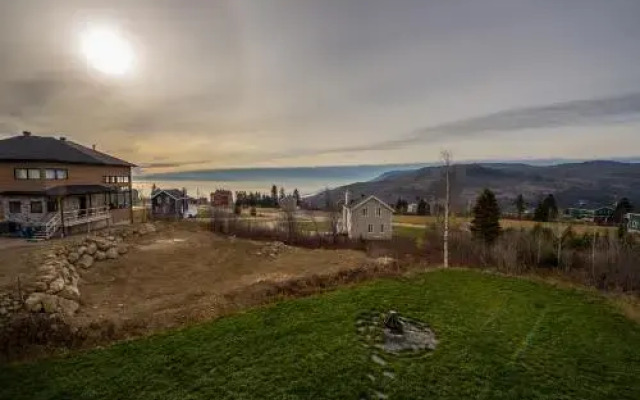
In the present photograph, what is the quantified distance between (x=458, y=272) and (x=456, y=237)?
2527 cm

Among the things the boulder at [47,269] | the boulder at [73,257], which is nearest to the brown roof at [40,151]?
the boulder at [73,257]

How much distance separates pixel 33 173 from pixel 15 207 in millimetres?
2573

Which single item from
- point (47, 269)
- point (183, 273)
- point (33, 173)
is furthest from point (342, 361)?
point (33, 173)

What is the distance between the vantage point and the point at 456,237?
42.3 m

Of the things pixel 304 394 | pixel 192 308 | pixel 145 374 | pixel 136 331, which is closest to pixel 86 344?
pixel 136 331

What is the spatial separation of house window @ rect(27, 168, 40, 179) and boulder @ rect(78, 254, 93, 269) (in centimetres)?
784

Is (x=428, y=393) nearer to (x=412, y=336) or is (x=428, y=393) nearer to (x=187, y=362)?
(x=412, y=336)

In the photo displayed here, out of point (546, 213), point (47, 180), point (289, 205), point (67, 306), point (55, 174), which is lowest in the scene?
point (546, 213)

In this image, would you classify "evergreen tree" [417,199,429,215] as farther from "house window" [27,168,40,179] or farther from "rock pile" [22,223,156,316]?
"house window" [27,168,40,179]

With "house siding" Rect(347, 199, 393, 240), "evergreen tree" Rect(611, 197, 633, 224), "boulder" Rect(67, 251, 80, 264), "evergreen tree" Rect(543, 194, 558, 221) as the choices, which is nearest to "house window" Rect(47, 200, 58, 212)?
"boulder" Rect(67, 251, 80, 264)

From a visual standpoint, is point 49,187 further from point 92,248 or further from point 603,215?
point 603,215

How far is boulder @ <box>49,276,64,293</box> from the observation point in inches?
657

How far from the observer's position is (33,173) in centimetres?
2622

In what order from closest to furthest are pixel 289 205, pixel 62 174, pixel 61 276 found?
pixel 61 276, pixel 62 174, pixel 289 205
